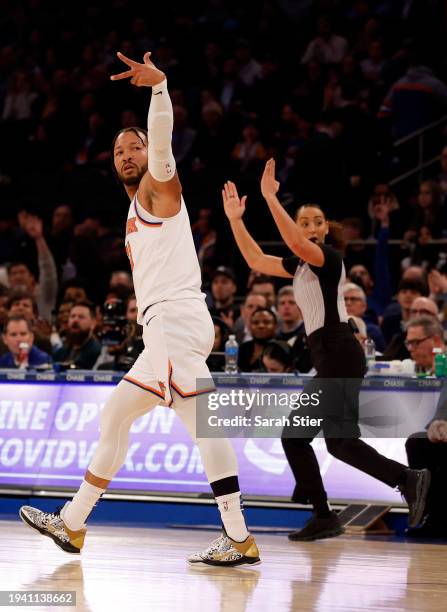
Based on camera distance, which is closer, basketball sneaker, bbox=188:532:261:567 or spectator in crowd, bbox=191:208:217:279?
basketball sneaker, bbox=188:532:261:567

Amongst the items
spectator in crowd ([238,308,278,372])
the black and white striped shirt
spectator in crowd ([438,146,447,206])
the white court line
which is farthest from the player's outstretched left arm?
Answer: spectator in crowd ([438,146,447,206])

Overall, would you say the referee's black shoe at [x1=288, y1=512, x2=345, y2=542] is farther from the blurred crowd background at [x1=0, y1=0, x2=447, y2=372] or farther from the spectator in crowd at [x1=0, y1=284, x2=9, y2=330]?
the spectator in crowd at [x1=0, y1=284, x2=9, y2=330]

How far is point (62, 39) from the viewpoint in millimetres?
19359

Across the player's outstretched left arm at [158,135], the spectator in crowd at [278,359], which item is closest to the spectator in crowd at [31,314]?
the spectator in crowd at [278,359]

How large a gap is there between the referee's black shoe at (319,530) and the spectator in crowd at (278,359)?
201cm

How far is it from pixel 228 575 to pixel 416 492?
185 centimetres

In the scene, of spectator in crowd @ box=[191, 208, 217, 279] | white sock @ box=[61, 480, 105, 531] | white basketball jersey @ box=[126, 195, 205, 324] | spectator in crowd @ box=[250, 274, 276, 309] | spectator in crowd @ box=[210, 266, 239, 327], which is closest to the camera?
white basketball jersey @ box=[126, 195, 205, 324]

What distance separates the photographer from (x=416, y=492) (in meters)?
7.34

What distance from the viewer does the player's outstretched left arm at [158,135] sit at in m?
5.90

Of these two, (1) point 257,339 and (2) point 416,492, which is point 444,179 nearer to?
(1) point 257,339

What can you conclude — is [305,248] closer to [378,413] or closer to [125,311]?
[378,413]

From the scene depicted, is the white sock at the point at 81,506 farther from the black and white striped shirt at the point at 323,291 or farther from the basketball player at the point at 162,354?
the black and white striped shirt at the point at 323,291

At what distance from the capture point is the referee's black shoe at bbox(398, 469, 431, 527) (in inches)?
288

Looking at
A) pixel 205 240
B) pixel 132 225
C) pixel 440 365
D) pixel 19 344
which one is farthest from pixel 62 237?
pixel 132 225
